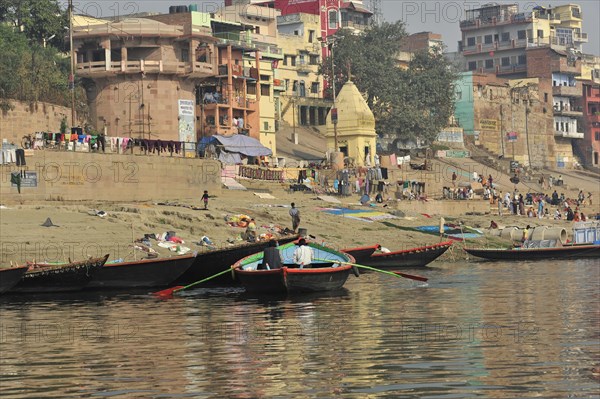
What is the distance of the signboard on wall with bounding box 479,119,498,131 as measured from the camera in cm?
10119

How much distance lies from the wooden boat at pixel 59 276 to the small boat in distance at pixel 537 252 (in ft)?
64.3

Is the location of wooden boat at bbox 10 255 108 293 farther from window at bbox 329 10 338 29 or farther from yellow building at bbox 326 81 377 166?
window at bbox 329 10 338 29

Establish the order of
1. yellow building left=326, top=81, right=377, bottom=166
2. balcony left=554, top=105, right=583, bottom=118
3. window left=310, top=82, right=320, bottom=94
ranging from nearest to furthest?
yellow building left=326, top=81, right=377, bottom=166 → window left=310, top=82, right=320, bottom=94 → balcony left=554, top=105, right=583, bottom=118

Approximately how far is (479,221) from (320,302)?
32.2m

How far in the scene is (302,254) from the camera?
1264 inches

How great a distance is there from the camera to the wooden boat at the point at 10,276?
32031mm

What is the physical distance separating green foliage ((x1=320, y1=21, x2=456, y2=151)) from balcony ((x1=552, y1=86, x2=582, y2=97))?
21208 mm

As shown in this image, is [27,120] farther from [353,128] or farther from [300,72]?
[300,72]

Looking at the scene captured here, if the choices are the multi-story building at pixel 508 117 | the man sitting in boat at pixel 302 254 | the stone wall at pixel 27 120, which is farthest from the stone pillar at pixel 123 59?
the multi-story building at pixel 508 117

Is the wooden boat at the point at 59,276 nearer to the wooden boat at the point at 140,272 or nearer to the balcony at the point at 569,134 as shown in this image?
the wooden boat at the point at 140,272

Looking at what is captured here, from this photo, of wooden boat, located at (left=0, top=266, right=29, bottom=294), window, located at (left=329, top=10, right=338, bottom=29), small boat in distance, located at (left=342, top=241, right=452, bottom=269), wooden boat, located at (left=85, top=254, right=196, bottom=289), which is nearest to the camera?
wooden boat, located at (left=0, top=266, right=29, bottom=294)

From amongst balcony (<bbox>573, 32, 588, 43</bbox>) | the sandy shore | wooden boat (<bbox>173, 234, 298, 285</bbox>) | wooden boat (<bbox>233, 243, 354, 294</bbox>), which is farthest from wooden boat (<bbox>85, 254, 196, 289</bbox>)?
balcony (<bbox>573, 32, 588, 43</bbox>)

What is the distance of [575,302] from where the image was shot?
98.3 ft

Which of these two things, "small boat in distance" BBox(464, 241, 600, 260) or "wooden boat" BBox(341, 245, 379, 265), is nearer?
"wooden boat" BBox(341, 245, 379, 265)
